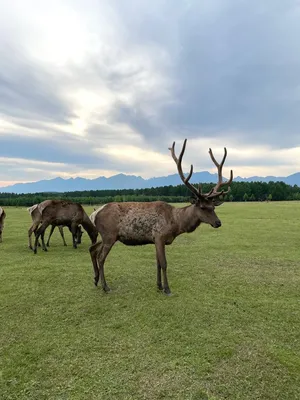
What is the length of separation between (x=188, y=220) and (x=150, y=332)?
10.4ft

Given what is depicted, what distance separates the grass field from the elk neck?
1477mm

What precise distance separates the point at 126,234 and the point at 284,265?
5.60 m

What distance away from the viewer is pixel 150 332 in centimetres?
536

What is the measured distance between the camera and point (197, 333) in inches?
208

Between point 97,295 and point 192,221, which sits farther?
point 192,221

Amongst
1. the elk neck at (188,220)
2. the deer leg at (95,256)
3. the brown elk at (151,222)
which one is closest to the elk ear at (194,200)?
the brown elk at (151,222)

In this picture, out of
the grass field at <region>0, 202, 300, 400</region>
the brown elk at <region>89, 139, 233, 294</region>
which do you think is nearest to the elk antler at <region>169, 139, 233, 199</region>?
the brown elk at <region>89, 139, 233, 294</region>

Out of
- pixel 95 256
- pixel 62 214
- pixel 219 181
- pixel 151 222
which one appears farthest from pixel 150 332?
pixel 62 214

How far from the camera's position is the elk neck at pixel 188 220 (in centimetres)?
777

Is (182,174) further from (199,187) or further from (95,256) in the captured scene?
(95,256)

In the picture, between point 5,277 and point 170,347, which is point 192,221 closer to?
point 170,347

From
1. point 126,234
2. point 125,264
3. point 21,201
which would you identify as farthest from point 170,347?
point 21,201

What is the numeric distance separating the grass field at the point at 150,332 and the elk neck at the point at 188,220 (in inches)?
58.1

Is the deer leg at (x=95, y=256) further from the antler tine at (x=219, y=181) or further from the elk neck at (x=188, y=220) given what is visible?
the antler tine at (x=219, y=181)
